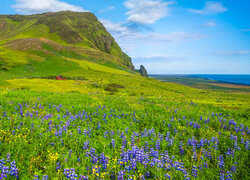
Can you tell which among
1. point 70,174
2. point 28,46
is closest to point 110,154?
point 70,174

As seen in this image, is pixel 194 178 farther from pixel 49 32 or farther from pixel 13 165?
pixel 49 32

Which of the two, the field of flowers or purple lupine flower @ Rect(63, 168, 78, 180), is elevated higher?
purple lupine flower @ Rect(63, 168, 78, 180)

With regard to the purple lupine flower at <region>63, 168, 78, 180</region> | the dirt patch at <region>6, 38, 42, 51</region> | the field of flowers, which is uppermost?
the dirt patch at <region>6, 38, 42, 51</region>

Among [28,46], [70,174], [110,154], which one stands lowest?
[110,154]

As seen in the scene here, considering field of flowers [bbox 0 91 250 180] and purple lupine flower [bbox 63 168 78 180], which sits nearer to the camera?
purple lupine flower [bbox 63 168 78 180]

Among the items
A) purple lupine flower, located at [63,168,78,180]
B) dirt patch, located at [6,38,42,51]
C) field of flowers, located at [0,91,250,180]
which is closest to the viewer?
purple lupine flower, located at [63,168,78,180]

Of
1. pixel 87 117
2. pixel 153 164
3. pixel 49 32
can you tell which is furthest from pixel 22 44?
pixel 153 164

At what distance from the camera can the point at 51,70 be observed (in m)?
67.5

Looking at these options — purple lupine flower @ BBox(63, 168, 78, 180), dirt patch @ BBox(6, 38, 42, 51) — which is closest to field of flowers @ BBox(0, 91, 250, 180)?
purple lupine flower @ BBox(63, 168, 78, 180)

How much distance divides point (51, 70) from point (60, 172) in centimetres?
7127

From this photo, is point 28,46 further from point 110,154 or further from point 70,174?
point 70,174

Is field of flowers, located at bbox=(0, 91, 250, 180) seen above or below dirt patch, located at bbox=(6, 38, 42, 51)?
below

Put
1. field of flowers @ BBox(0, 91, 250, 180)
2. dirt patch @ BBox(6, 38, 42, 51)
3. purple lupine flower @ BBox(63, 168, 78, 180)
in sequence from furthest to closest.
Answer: dirt patch @ BBox(6, 38, 42, 51) → field of flowers @ BBox(0, 91, 250, 180) → purple lupine flower @ BBox(63, 168, 78, 180)

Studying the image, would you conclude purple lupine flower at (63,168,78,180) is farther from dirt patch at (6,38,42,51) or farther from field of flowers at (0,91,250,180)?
dirt patch at (6,38,42,51)
